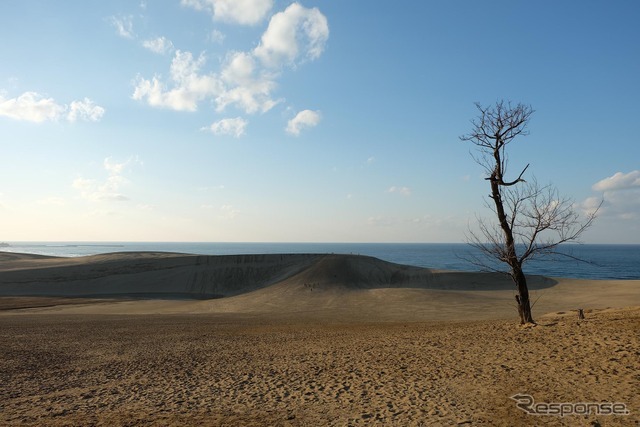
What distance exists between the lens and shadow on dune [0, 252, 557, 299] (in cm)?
4738

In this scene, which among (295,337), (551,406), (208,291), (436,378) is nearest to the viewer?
(551,406)

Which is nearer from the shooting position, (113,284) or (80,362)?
(80,362)

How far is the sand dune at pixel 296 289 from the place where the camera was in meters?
32.8

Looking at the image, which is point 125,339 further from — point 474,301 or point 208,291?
point 208,291

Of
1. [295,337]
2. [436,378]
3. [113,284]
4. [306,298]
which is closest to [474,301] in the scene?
[306,298]

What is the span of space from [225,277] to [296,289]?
15.8 metres

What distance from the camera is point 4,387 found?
38.3ft

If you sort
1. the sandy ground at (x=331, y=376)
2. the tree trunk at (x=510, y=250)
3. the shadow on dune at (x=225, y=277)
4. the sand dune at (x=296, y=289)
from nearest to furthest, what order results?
the sandy ground at (x=331, y=376), the tree trunk at (x=510, y=250), the sand dune at (x=296, y=289), the shadow on dune at (x=225, y=277)

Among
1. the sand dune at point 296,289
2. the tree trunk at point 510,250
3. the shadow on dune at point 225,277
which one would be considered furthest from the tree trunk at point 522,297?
the shadow on dune at point 225,277

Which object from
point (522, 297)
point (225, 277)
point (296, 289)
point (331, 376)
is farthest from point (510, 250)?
point (225, 277)

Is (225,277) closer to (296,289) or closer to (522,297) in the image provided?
(296,289)

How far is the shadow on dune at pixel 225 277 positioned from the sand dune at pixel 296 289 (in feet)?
0.40

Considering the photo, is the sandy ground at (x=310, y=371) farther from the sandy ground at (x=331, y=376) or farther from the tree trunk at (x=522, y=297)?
the tree trunk at (x=522, y=297)

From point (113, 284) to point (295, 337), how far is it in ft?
143
